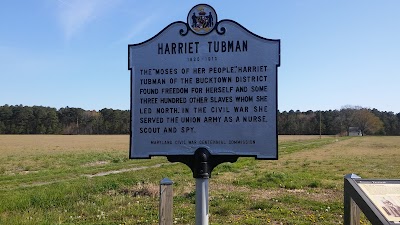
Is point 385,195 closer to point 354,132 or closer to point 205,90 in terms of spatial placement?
point 205,90

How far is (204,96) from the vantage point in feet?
17.1

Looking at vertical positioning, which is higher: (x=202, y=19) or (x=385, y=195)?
(x=202, y=19)

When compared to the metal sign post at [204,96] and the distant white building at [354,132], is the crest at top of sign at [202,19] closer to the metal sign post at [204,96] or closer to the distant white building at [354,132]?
the metal sign post at [204,96]

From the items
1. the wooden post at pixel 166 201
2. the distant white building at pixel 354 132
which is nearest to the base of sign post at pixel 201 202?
the wooden post at pixel 166 201

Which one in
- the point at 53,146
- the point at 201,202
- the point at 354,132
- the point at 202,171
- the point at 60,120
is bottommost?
the point at 53,146

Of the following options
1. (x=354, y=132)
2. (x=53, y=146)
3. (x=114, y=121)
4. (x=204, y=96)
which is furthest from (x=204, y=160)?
(x=354, y=132)

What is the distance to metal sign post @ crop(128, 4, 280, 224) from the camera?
16.8 feet

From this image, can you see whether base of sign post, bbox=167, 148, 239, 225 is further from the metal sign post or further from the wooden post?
the wooden post

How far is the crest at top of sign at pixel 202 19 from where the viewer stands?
524 cm

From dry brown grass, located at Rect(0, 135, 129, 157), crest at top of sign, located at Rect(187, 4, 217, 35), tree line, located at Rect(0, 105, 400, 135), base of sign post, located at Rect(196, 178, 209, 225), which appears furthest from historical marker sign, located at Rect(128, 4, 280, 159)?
tree line, located at Rect(0, 105, 400, 135)

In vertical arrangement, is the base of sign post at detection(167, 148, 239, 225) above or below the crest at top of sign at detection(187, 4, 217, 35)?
below

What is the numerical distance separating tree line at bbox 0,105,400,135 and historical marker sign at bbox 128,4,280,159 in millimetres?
113197

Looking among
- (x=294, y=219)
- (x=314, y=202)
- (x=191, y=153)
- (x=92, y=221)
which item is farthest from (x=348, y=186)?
(x=314, y=202)

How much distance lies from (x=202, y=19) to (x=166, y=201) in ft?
7.62
